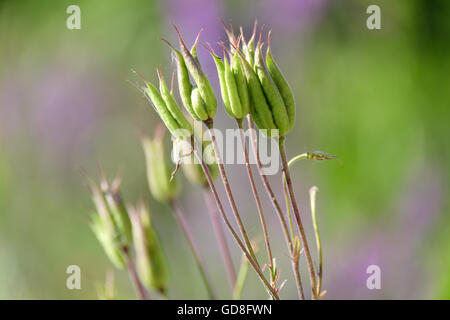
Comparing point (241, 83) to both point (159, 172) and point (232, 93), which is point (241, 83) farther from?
point (159, 172)

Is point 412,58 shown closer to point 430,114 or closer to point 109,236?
point 430,114

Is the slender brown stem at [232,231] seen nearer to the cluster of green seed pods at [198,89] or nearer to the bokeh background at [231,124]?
the cluster of green seed pods at [198,89]

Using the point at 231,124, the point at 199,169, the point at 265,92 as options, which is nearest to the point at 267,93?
the point at 265,92

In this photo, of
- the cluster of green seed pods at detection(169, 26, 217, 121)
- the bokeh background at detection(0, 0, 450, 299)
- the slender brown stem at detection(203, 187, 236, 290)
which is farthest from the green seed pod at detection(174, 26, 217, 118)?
the bokeh background at detection(0, 0, 450, 299)

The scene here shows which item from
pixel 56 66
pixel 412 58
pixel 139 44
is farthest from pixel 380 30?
pixel 56 66

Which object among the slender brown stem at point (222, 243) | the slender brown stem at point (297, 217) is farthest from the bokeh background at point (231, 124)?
the slender brown stem at point (297, 217)

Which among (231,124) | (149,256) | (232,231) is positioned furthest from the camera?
(231,124)
